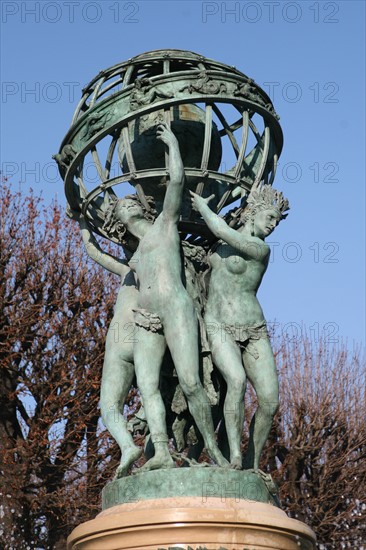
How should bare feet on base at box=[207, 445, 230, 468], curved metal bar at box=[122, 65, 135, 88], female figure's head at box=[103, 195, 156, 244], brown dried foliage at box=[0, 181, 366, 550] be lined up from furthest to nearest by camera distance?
brown dried foliage at box=[0, 181, 366, 550], curved metal bar at box=[122, 65, 135, 88], female figure's head at box=[103, 195, 156, 244], bare feet on base at box=[207, 445, 230, 468]

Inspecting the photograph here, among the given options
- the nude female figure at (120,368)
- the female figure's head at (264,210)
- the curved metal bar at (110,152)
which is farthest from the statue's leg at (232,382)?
the curved metal bar at (110,152)

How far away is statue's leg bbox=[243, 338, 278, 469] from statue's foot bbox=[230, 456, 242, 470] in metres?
0.42

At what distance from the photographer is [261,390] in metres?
8.80

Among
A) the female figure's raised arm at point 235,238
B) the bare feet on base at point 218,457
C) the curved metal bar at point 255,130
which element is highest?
the curved metal bar at point 255,130

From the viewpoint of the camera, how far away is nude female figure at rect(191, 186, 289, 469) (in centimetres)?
868

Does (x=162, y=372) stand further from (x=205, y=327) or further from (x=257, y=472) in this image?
(x=257, y=472)

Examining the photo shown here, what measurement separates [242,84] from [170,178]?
1.31m

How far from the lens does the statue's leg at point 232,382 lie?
28.1 ft

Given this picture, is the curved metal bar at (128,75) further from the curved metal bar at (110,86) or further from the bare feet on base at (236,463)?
the bare feet on base at (236,463)

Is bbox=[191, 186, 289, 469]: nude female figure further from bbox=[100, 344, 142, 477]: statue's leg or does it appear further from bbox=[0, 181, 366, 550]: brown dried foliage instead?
bbox=[0, 181, 366, 550]: brown dried foliage

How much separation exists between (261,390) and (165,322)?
105 centimetres

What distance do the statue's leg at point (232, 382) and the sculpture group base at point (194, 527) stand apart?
0.86 meters

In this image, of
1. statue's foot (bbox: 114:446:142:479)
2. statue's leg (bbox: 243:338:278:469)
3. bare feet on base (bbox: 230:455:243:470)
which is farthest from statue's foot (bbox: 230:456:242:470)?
statue's foot (bbox: 114:446:142:479)

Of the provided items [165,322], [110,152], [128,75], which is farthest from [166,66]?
[165,322]
